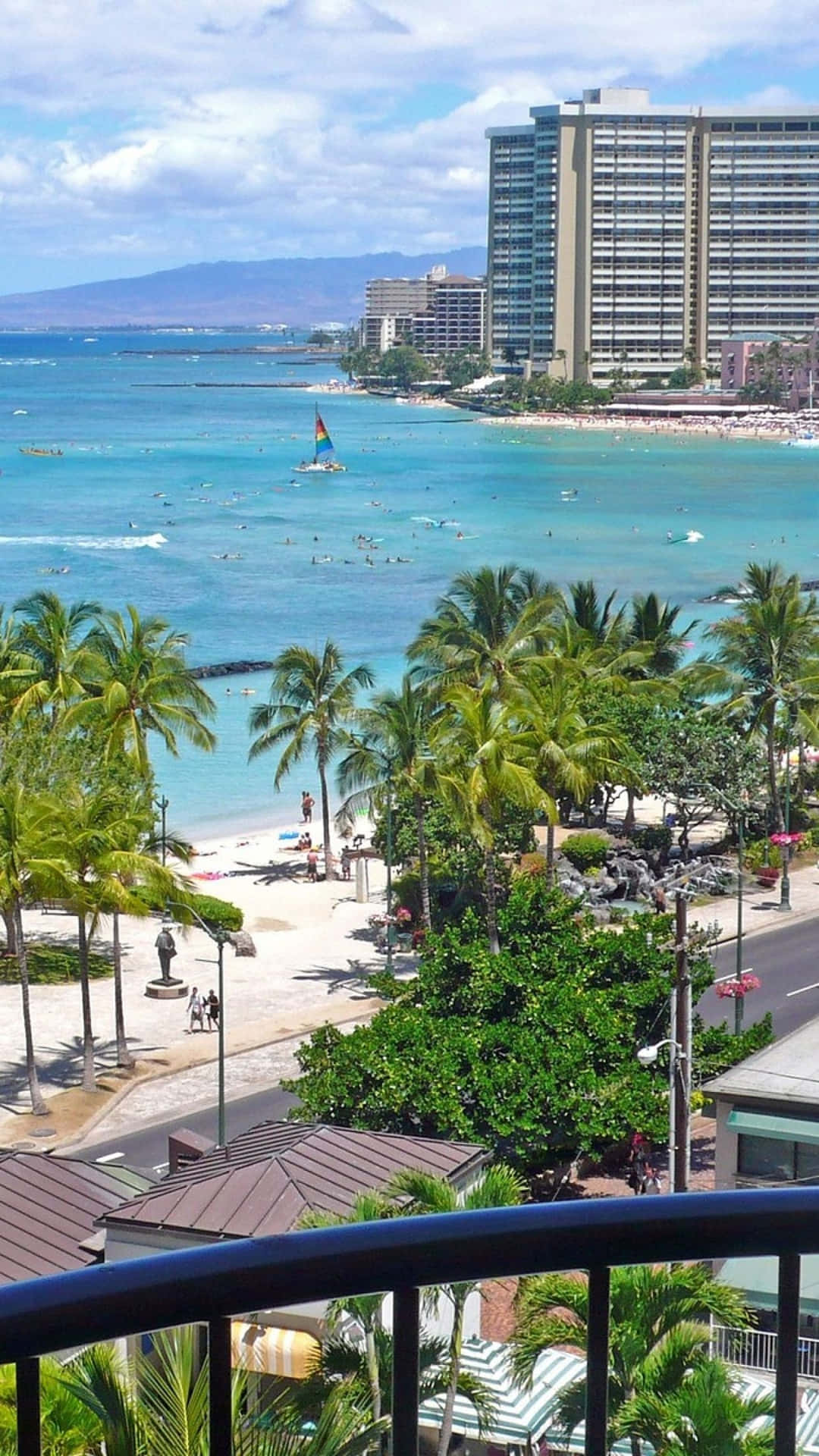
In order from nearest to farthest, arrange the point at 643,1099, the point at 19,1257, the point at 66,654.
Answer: the point at 19,1257 < the point at 643,1099 < the point at 66,654

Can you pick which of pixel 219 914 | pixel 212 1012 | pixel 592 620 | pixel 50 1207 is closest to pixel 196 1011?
pixel 212 1012

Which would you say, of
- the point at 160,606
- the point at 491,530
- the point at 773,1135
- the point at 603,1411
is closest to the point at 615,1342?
the point at 603,1411

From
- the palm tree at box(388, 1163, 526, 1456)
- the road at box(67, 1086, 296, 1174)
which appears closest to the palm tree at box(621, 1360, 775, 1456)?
the palm tree at box(388, 1163, 526, 1456)

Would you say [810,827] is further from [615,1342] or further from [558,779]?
[615,1342]

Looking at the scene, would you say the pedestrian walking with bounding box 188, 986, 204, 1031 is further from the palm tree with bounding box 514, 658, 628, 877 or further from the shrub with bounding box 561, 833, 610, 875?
the shrub with bounding box 561, 833, 610, 875

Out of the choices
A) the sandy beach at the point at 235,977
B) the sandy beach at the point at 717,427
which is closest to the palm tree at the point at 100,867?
the sandy beach at the point at 235,977
